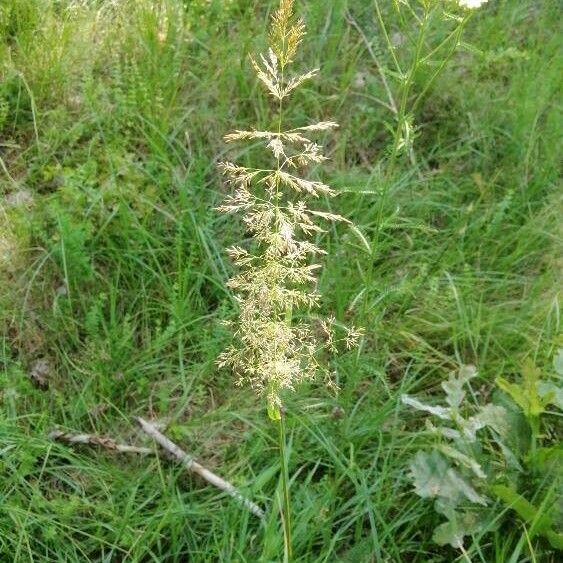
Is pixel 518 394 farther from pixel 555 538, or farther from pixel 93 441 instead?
pixel 93 441

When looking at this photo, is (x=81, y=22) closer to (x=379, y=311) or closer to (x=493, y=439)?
(x=379, y=311)

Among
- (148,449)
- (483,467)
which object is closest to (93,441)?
(148,449)

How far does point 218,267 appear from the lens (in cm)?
277

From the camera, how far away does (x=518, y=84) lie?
325 centimetres

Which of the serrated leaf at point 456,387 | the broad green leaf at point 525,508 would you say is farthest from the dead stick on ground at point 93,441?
the broad green leaf at point 525,508

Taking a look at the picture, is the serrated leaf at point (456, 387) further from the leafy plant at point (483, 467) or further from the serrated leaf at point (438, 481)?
the serrated leaf at point (438, 481)

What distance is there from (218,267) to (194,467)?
72 cm

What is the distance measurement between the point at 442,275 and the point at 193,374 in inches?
35.6

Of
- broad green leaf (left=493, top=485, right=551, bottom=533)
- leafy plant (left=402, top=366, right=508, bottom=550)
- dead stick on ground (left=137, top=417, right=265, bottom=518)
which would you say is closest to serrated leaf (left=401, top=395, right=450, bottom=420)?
leafy plant (left=402, top=366, right=508, bottom=550)

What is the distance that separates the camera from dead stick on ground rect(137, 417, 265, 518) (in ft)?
7.15

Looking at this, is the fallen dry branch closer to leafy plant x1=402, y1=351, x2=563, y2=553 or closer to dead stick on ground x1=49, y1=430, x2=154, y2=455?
dead stick on ground x1=49, y1=430, x2=154, y2=455

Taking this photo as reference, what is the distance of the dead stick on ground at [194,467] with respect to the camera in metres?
2.18

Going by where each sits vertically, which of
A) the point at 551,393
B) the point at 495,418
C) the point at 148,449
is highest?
the point at 551,393

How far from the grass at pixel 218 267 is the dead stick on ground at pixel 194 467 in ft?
0.11
